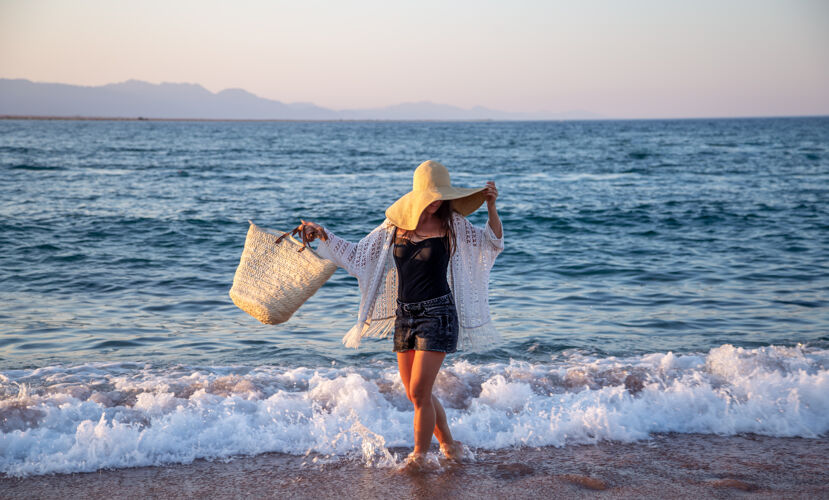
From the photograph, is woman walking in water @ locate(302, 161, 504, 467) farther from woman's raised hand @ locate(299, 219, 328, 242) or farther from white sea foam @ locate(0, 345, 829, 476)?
white sea foam @ locate(0, 345, 829, 476)

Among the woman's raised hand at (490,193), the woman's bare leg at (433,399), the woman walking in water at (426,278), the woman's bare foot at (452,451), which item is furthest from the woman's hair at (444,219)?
the woman's bare foot at (452,451)

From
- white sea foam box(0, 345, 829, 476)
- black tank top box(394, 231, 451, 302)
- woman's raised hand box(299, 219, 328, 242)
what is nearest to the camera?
black tank top box(394, 231, 451, 302)

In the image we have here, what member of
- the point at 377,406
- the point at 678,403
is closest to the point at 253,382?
the point at 377,406

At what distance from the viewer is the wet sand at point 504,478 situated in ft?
12.8

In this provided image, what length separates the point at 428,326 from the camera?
394 cm

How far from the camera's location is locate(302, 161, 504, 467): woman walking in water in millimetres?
3953

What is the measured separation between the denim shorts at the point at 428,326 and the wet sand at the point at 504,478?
843mm

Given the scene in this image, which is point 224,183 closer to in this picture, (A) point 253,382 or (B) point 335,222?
(B) point 335,222

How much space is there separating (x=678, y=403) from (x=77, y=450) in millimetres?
4404

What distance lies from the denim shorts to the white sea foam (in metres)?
0.93

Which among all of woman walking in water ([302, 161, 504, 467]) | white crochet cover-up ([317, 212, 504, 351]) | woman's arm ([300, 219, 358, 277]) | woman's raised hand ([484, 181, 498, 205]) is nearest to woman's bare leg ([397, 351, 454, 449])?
woman walking in water ([302, 161, 504, 467])

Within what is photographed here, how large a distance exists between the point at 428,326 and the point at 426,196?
2.54 ft

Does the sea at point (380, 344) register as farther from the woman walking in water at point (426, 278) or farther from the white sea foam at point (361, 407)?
the woman walking in water at point (426, 278)

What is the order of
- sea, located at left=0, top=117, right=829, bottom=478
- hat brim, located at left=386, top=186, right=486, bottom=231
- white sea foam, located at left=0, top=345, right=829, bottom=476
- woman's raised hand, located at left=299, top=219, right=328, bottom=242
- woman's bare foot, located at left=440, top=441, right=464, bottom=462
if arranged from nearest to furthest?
hat brim, located at left=386, top=186, right=486, bottom=231, woman's raised hand, located at left=299, top=219, right=328, bottom=242, woman's bare foot, located at left=440, top=441, right=464, bottom=462, white sea foam, located at left=0, top=345, right=829, bottom=476, sea, located at left=0, top=117, right=829, bottom=478
